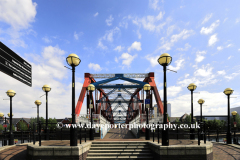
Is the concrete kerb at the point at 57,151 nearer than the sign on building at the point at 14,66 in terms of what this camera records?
Yes

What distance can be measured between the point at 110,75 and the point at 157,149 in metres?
25.5

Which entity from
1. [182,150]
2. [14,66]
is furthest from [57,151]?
[14,66]

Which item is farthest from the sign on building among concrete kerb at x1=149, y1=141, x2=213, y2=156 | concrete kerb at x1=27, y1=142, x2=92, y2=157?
concrete kerb at x1=149, y1=141, x2=213, y2=156

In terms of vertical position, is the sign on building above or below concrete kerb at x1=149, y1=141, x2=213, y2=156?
above

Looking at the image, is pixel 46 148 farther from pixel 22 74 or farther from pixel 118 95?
pixel 118 95

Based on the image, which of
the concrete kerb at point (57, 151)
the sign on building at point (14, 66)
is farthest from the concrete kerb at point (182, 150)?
the sign on building at point (14, 66)

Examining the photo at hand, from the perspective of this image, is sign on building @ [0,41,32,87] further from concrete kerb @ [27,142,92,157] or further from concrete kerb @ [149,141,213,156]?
concrete kerb @ [149,141,213,156]

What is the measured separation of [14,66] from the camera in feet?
56.2

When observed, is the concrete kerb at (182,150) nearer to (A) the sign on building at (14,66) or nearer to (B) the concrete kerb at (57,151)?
(B) the concrete kerb at (57,151)

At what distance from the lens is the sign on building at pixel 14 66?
1548cm

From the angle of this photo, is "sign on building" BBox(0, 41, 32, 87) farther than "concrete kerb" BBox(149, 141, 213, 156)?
Yes

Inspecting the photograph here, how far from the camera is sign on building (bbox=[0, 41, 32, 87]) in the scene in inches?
609

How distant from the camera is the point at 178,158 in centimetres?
794

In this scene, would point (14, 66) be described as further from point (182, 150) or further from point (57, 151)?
point (182, 150)
